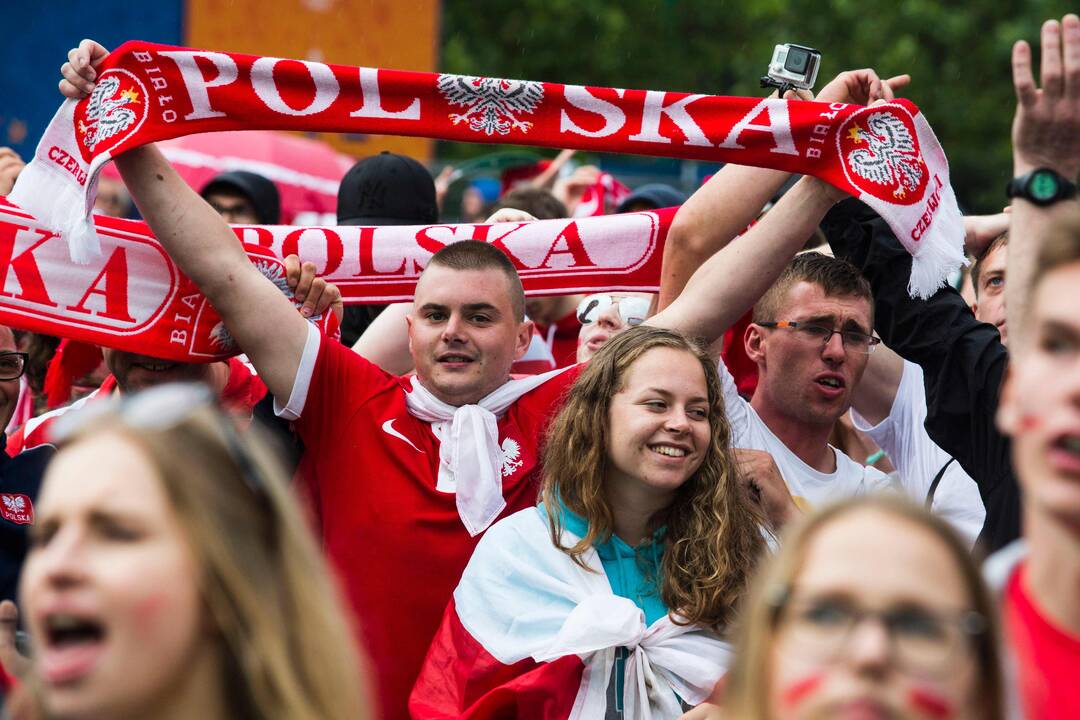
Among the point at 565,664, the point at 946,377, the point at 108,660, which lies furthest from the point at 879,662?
the point at 946,377

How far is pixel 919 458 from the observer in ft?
16.5

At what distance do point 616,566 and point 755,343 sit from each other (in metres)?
1.38

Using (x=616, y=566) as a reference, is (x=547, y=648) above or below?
below

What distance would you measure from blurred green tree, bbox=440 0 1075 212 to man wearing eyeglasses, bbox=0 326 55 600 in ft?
62.3

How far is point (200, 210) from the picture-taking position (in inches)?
169

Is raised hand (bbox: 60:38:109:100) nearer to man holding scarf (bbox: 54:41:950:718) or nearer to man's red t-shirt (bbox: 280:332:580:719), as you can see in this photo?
man holding scarf (bbox: 54:41:950:718)

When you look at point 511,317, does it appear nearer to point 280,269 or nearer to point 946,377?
point 280,269

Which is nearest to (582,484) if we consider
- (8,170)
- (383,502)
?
(383,502)

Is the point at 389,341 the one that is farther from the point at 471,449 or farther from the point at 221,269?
the point at 221,269

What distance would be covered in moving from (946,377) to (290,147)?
7407 millimetres

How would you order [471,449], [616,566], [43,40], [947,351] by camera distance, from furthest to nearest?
1. [43,40]
2. [471,449]
3. [947,351]
4. [616,566]

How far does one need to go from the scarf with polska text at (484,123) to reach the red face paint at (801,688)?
2.32m

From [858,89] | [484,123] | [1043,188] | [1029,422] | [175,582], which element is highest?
[858,89]

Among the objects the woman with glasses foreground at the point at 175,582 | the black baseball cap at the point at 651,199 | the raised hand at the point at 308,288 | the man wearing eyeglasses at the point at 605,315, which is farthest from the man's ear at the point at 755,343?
the woman with glasses foreground at the point at 175,582
